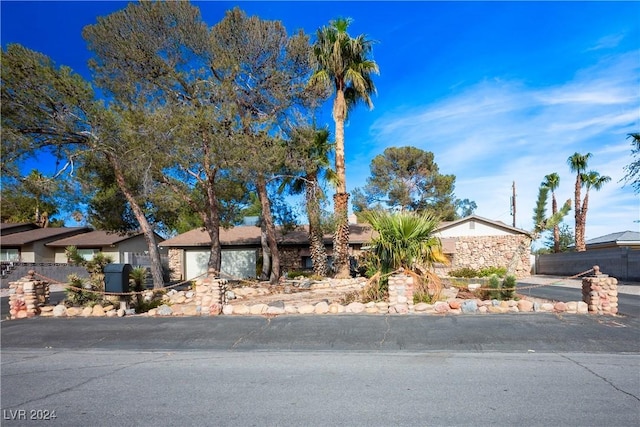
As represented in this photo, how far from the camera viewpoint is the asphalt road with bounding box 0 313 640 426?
483 cm

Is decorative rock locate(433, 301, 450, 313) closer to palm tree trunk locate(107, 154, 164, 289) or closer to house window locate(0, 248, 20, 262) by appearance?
palm tree trunk locate(107, 154, 164, 289)

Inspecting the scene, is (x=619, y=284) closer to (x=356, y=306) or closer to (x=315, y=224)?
(x=315, y=224)

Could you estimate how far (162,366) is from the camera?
717 centimetres

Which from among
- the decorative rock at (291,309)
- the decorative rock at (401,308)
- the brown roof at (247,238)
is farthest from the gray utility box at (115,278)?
the brown roof at (247,238)

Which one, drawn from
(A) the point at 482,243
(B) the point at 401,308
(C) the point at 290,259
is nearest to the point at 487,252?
(A) the point at 482,243

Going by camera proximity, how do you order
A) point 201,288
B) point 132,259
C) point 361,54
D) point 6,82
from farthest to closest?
point 132,259 → point 361,54 → point 6,82 → point 201,288

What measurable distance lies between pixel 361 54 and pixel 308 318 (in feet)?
48.3

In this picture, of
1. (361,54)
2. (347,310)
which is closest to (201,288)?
(347,310)

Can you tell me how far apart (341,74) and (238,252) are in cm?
1427

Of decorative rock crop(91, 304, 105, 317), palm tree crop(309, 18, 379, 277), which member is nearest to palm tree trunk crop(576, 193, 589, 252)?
palm tree crop(309, 18, 379, 277)

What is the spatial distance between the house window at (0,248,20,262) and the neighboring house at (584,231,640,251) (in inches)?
1782

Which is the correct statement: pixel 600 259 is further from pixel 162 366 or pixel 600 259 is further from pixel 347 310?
pixel 162 366

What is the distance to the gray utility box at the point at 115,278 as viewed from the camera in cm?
1238

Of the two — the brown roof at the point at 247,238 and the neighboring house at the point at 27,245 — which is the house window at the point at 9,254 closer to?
the neighboring house at the point at 27,245
